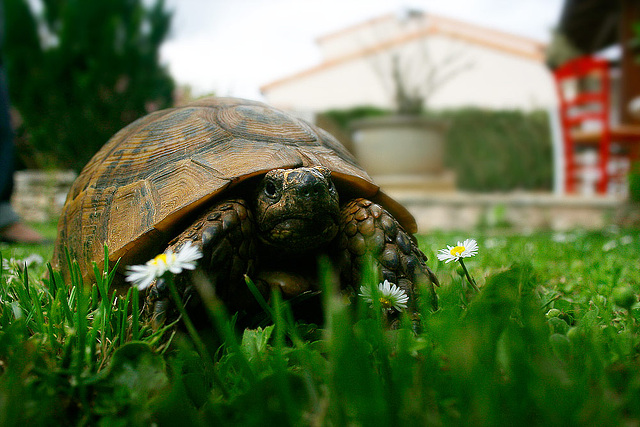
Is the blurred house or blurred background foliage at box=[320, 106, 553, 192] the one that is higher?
the blurred house

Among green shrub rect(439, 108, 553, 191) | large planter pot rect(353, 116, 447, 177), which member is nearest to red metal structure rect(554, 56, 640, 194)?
large planter pot rect(353, 116, 447, 177)

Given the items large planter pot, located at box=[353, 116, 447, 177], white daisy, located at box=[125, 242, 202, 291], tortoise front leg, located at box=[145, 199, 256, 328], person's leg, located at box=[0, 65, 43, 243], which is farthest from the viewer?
large planter pot, located at box=[353, 116, 447, 177]

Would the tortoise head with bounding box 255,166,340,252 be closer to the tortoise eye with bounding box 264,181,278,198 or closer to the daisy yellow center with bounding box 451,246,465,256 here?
the tortoise eye with bounding box 264,181,278,198

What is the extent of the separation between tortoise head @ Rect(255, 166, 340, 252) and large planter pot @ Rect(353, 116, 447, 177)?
585 cm

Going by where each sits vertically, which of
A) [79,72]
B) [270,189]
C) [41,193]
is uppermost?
[79,72]

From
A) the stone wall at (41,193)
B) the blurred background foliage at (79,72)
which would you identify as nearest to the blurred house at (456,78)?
the blurred background foliage at (79,72)

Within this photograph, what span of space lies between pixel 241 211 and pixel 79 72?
26.7ft

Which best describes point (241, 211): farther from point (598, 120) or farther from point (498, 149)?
point (498, 149)

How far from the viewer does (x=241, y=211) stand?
3.95 ft

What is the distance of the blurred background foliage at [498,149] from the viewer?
11.1 m

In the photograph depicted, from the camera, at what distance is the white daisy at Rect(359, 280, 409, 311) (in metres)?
1.07

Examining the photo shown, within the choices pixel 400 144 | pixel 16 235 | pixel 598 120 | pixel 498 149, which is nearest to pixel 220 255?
pixel 16 235

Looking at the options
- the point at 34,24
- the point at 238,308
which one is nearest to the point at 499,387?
the point at 238,308

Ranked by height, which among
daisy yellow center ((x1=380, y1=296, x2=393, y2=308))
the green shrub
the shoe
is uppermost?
daisy yellow center ((x1=380, y1=296, x2=393, y2=308))
